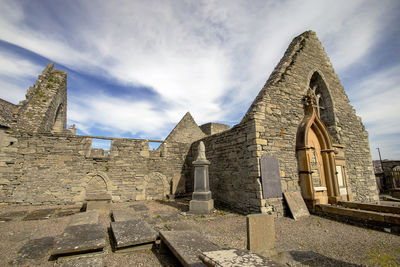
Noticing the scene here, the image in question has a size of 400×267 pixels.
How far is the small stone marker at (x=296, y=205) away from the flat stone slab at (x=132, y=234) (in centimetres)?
456

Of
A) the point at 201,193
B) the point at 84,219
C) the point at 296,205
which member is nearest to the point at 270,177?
the point at 296,205

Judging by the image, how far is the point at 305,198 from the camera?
260 inches

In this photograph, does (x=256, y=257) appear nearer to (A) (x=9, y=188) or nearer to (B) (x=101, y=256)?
(B) (x=101, y=256)

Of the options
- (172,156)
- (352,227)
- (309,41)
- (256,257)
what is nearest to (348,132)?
(309,41)

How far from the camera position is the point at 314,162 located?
7.21 metres

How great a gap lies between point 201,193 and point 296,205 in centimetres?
331

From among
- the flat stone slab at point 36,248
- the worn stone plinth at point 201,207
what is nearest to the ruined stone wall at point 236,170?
the worn stone plinth at point 201,207

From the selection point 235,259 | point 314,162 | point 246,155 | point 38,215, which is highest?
point 246,155

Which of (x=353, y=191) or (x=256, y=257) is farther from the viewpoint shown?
(x=353, y=191)

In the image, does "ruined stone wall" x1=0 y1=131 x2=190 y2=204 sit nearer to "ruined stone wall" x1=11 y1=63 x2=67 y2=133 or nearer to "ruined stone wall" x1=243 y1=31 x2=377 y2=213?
"ruined stone wall" x1=11 y1=63 x2=67 y2=133

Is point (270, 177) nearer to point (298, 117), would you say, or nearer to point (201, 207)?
point (201, 207)

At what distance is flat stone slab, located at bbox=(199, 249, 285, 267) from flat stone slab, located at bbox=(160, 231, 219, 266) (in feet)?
1.90

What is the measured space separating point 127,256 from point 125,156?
22.2ft

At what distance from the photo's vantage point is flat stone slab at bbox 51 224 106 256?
3005 millimetres
